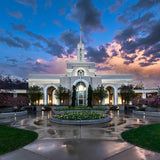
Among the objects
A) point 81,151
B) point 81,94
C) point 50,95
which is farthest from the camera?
point 50,95

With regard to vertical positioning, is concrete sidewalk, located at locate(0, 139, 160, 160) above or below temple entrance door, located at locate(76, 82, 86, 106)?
below

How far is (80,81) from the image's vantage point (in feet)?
113

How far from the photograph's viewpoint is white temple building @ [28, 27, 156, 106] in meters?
34.5

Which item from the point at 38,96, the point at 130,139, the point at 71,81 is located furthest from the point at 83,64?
the point at 130,139

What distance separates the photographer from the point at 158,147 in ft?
21.3

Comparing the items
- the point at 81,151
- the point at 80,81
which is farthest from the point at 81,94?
the point at 81,151

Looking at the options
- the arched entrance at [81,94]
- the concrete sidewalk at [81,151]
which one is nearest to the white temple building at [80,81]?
the arched entrance at [81,94]

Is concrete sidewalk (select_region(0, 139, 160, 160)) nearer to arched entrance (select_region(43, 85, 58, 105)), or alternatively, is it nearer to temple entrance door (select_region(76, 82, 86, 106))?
temple entrance door (select_region(76, 82, 86, 106))

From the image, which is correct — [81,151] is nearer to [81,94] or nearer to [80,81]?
[81,94]

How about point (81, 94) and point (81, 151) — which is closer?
point (81, 151)

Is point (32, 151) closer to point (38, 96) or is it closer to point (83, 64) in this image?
point (38, 96)

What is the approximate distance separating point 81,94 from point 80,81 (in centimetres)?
371

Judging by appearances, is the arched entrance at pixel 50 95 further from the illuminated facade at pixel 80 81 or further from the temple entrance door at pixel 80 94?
the temple entrance door at pixel 80 94

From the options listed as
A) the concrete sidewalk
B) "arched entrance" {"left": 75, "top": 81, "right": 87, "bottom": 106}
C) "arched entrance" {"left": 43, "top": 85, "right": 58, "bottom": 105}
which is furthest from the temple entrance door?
the concrete sidewalk
